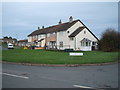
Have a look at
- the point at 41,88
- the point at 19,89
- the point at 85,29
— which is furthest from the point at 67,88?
the point at 85,29

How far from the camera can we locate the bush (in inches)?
1237

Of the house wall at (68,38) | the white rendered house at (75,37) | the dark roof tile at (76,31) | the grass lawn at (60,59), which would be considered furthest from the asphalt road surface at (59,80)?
the house wall at (68,38)

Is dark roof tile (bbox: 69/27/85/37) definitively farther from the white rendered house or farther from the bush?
the bush

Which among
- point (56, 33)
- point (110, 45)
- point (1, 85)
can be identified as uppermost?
point (56, 33)

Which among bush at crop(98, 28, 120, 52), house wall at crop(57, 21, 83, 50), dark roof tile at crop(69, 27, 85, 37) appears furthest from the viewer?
Result: house wall at crop(57, 21, 83, 50)

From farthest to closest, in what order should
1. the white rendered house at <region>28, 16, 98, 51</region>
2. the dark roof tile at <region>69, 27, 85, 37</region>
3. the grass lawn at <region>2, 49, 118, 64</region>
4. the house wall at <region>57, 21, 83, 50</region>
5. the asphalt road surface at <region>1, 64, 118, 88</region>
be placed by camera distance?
the house wall at <region>57, 21, 83, 50</region>, the white rendered house at <region>28, 16, 98, 51</region>, the dark roof tile at <region>69, 27, 85, 37</region>, the grass lawn at <region>2, 49, 118, 64</region>, the asphalt road surface at <region>1, 64, 118, 88</region>

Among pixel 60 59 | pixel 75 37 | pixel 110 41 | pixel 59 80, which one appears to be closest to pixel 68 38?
pixel 75 37

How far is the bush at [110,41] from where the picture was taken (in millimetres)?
31422

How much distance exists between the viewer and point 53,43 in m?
44.2

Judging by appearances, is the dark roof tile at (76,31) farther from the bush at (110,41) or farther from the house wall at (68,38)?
the bush at (110,41)

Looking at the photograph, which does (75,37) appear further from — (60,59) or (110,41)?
(60,59)

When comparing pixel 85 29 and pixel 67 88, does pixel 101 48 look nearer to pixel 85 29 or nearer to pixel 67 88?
pixel 85 29

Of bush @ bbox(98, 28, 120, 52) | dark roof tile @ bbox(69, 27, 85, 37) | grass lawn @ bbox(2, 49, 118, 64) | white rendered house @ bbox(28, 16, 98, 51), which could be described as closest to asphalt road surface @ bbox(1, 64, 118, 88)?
grass lawn @ bbox(2, 49, 118, 64)

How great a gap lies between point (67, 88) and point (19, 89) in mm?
1944
